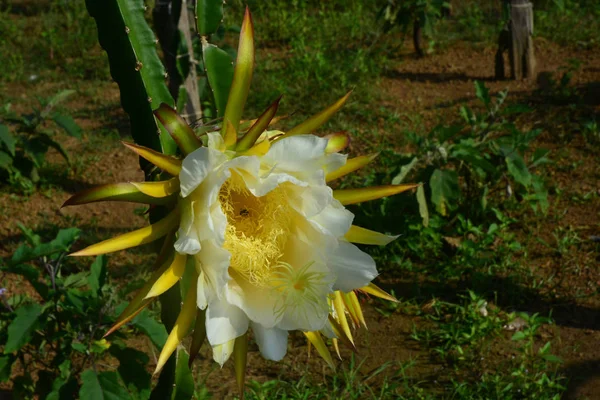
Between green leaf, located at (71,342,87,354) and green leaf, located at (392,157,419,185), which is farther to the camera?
green leaf, located at (392,157,419,185)

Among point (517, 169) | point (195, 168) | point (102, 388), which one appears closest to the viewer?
point (195, 168)

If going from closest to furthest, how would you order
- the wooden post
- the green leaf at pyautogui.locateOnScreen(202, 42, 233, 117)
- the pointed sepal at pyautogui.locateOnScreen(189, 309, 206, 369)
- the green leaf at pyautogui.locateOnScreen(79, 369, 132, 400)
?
1. the pointed sepal at pyautogui.locateOnScreen(189, 309, 206, 369)
2. the green leaf at pyautogui.locateOnScreen(202, 42, 233, 117)
3. the green leaf at pyautogui.locateOnScreen(79, 369, 132, 400)
4. the wooden post

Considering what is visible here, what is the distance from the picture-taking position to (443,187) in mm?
3258

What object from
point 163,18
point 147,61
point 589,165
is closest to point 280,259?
point 147,61

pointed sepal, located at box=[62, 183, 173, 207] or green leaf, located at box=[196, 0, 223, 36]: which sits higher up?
green leaf, located at box=[196, 0, 223, 36]

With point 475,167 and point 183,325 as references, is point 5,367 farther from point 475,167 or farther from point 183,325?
point 475,167

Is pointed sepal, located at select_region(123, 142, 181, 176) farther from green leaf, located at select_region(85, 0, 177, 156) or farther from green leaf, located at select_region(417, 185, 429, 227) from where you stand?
green leaf, located at select_region(417, 185, 429, 227)

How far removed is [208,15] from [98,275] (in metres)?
1.15

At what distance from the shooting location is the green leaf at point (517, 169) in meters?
3.33

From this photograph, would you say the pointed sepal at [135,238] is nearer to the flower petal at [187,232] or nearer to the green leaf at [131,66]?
the flower petal at [187,232]

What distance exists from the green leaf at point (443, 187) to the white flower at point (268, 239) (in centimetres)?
214

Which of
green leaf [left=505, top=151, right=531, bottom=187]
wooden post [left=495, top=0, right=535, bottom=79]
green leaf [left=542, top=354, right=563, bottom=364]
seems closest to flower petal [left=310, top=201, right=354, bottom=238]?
green leaf [left=542, top=354, right=563, bottom=364]

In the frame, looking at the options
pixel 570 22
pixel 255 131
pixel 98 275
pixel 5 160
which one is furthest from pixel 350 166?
pixel 570 22

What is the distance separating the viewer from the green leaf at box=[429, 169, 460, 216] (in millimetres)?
3242
